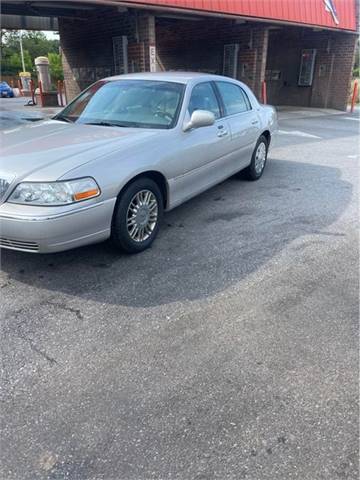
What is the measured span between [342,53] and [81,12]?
11505 mm

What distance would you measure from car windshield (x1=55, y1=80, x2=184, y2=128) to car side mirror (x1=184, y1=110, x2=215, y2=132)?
16 cm

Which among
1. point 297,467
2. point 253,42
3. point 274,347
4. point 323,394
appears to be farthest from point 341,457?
point 253,42

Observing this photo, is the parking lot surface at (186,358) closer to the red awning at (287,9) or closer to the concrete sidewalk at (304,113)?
the red awning at (287,9)

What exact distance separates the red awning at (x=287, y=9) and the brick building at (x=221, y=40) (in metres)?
0.03

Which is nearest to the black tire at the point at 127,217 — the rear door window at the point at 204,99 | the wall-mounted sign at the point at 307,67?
the rear door window at the point at 204,99

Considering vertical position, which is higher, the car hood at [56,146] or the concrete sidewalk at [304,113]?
the car hood at [56,146]

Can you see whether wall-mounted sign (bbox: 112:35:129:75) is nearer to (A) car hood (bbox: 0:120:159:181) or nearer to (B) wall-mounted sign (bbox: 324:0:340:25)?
(A) car hood (bbox: 0:120:159:181)

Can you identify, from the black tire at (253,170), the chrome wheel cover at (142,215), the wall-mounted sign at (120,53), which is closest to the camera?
the chrome wheel cover at (142,215)

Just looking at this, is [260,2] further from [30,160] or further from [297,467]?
[297,467]

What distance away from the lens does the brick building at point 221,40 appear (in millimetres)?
10648

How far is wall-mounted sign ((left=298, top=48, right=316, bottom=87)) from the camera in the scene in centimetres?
1839

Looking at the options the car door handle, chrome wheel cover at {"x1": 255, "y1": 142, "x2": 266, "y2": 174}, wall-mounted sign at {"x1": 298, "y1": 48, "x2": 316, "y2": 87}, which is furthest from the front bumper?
wall-mounted sign at {"x1": 298, "y1": 48, "x2": 316, "y2": 87}

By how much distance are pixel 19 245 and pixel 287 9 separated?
14074 millimetres

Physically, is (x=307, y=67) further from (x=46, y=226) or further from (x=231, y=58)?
(x=46, y=226)
